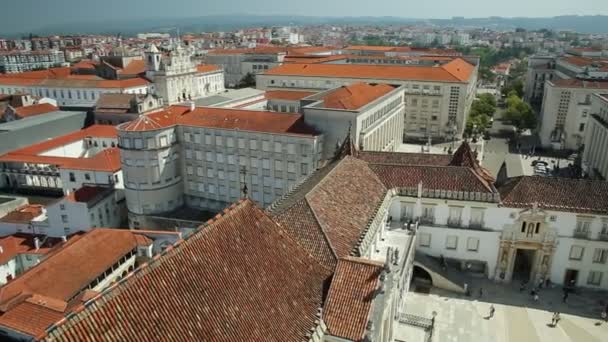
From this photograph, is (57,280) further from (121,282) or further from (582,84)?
(582,84)

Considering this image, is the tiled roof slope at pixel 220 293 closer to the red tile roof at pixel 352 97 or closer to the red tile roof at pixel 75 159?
the red tile roof at pixel 352 97

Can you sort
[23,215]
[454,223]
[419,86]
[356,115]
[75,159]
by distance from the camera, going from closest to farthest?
1. [454,223]
2. [23,215]
3. [356,115]
4. [75,159]
5. [419,86]

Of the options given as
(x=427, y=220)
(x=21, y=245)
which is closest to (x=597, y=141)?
(x=427, y=220)

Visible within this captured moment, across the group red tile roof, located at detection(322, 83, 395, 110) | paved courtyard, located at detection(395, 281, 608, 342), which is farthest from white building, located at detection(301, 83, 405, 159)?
paved courtyard, located at detection(395, 281, 608, 342)

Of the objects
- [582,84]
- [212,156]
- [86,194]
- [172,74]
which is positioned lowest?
[86,194]

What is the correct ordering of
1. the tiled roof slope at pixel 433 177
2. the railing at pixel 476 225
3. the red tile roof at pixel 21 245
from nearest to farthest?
1. the tiled roof slope at pixel 433 177
2. the railing at pixel 476 225
3. the red tile roof at pixel 21 245

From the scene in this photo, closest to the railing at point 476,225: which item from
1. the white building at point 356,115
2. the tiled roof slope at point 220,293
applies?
the white building at point 356,115

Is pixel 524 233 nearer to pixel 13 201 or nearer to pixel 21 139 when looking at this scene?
pixel 13 201
